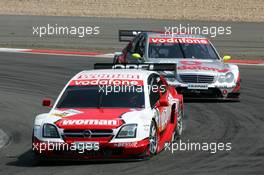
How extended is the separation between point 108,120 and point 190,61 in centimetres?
740

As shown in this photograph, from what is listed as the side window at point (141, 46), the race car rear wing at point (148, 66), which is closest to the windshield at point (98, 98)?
the race car rear wing at point (148, 66)

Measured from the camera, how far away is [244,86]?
21.2 m

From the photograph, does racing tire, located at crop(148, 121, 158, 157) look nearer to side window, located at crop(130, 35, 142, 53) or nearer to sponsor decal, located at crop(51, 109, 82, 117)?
sponsor decal, located at crop(51, 109, 82, 117)

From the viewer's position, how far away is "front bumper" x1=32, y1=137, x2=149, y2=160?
38.5ft

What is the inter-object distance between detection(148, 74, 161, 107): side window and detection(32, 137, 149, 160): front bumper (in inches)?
45.9

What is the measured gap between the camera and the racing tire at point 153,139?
39.7 ft

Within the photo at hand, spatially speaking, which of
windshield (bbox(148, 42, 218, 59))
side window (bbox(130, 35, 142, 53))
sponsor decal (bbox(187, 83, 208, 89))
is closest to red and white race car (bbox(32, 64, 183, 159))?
sponsor decal (bbox(187, 83, 208, 89))

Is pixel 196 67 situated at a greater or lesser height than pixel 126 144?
greater

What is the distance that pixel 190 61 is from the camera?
750 inches

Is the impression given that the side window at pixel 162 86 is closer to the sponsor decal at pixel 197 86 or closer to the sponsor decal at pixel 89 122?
the sponsor decal at pixel 89 122

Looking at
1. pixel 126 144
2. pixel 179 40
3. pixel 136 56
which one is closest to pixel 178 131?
pixel 126 144

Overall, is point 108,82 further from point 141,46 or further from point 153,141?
point 141,46

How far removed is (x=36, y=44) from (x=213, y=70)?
16210 millimetres

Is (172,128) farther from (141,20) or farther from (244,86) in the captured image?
(141,20)
